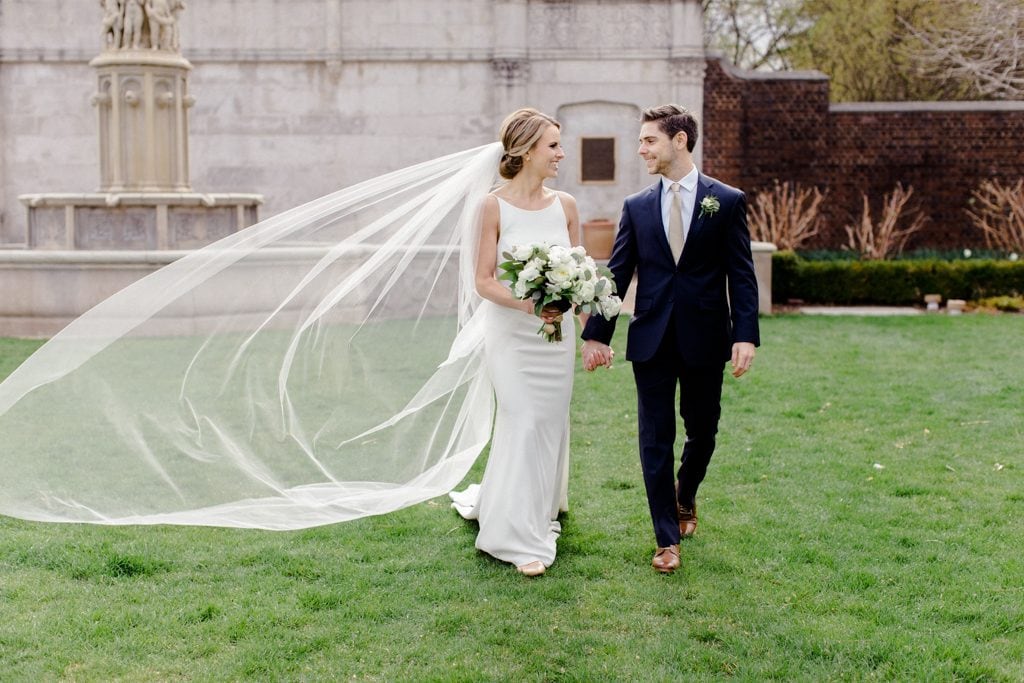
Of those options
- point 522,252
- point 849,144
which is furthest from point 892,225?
point 522,252

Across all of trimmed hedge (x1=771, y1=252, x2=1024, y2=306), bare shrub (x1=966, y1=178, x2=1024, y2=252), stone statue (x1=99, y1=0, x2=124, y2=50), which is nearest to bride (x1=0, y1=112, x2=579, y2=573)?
stone statue (x1=99, y1=0, x2=124, y2=50)

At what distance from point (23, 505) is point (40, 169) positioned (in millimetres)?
20670

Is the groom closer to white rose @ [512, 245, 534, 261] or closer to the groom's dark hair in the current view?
the groom's dark hair

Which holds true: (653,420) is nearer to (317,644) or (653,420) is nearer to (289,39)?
(317,644)

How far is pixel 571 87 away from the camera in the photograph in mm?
24000

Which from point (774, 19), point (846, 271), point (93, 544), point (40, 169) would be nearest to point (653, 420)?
point (93, 544)

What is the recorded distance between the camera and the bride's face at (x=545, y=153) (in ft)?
19.3

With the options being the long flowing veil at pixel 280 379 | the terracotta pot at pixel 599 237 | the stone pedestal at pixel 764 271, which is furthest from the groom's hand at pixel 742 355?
the terracotta pot at pixel 599 237

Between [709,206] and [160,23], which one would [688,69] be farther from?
[709,206]

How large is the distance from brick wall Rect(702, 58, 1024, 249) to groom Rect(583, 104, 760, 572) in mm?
19127

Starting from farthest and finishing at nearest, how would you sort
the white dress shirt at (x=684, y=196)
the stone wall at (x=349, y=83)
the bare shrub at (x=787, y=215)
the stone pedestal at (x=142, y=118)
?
1. the stone wall at (x=349, y=83)
2. the bare shrub at (x=787, y=215)
3. the stone pedestal at (x=142, y=118)
4. the white dress shirt at (x=684, y=196)

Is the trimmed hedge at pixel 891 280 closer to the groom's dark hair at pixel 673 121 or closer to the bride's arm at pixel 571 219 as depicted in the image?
the bride's arm at pixel 571 219

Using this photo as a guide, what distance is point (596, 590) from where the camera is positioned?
5.41m

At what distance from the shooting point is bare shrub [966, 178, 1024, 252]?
23.2 meters
